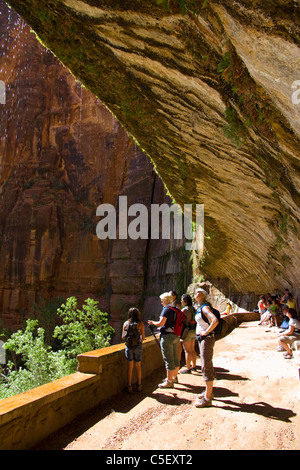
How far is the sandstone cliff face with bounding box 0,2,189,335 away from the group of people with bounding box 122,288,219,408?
2128 centimetres

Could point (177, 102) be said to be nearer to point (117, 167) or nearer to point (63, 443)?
point (63, 443)

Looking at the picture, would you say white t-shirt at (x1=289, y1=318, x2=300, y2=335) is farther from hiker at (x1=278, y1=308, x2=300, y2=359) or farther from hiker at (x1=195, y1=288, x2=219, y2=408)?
hiker at (x1=195, y1=288, x2=219, y2=408)

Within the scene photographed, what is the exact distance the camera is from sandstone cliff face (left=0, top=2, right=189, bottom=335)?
94.3ft

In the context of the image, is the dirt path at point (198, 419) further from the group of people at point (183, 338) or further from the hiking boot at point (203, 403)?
the group of people at point (183, 338)

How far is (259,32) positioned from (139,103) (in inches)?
109

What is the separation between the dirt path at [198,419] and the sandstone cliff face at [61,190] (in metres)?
21.9

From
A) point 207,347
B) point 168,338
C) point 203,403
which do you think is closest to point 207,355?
point 207,347

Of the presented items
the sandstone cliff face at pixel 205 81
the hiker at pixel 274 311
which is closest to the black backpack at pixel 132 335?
the sandstone cliff face at pixel 205 81

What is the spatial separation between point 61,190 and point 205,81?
2985cm

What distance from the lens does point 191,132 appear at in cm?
552

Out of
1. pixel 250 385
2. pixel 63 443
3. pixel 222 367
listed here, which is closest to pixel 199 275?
pixel 222 367

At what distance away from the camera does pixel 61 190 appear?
32.4 meters

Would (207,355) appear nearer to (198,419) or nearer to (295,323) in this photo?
(198,419)

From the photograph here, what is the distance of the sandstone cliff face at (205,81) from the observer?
313cm
